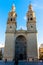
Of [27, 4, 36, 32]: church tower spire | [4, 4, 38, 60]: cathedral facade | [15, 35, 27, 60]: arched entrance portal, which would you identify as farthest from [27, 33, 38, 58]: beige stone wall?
[15, 35, 27, 60]: arched entrance portal

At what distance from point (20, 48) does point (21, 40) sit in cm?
261

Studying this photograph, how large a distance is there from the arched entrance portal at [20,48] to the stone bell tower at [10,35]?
2.52m

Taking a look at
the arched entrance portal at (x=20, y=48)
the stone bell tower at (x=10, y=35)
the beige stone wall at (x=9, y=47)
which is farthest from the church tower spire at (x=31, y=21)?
the beige stone wall at (x=9, y=47)

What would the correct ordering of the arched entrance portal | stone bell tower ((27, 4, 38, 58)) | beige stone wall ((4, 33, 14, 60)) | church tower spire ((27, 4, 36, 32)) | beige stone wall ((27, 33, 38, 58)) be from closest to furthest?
beige stone wall ((27, 33, 38, 58)) < stone bell tower ((27, 4, 38, 58)) < beige stone wall ((4, 33, 14, 60)) < church tower spire ((27, 4, 36, 32)) < the arched entrance portal

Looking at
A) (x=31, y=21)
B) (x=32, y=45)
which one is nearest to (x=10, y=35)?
(x=32, y=45)

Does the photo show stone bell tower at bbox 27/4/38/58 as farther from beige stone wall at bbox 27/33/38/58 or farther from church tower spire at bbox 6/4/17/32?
church tower spire at bbox 6/4/17/32

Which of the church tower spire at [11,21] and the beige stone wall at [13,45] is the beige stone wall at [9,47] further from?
the church tower spire at [11,21]

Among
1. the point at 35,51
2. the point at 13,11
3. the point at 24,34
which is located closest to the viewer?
the point at 35,51

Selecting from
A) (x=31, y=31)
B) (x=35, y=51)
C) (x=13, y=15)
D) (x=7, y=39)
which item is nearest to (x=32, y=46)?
(x=35, y=51)

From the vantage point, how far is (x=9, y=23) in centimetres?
4884

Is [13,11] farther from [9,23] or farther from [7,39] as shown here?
[7,39]

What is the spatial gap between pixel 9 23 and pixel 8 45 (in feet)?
23.5

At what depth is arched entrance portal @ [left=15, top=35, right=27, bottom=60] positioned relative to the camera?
47781mm

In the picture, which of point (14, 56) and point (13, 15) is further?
point (13, 15)
